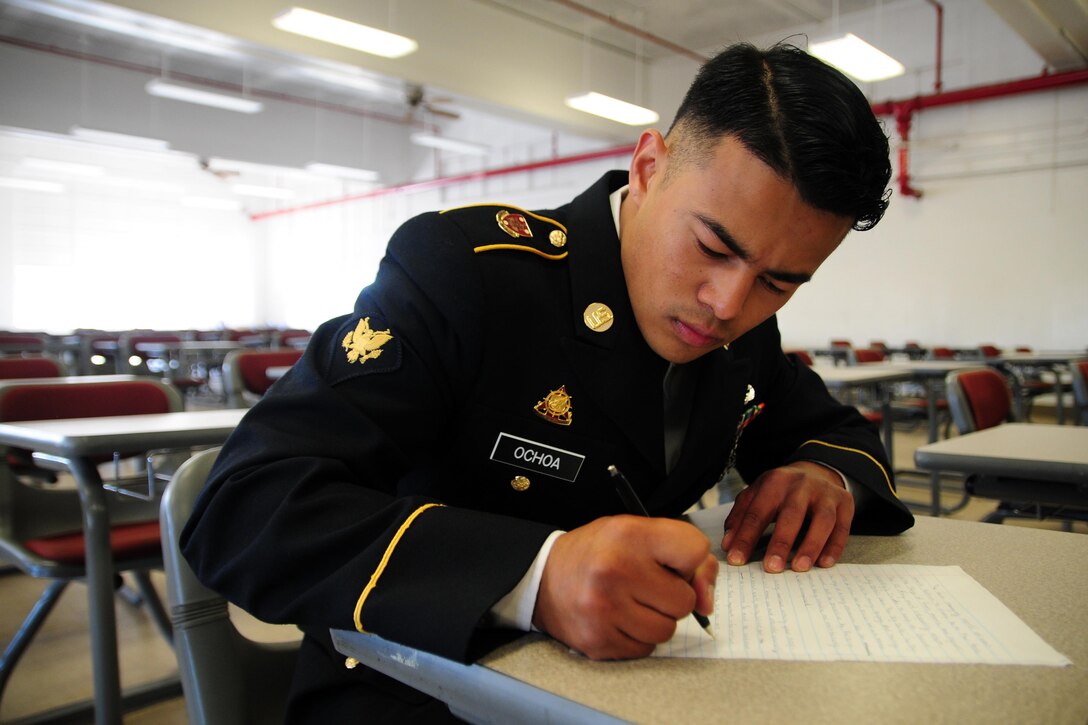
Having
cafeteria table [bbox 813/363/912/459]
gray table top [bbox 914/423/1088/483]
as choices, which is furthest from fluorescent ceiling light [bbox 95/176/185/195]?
gray table top [bbox 914/423/1088/483]

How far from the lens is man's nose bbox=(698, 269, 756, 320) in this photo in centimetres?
79

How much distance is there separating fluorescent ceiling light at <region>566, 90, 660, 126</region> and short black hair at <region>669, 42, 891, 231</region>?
21.1 ft

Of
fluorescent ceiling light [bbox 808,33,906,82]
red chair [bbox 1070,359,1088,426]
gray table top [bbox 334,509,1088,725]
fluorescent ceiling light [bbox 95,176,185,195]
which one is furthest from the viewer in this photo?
fluorescent ceiling light [bbox 95,176,185,195]

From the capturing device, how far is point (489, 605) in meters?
0.56

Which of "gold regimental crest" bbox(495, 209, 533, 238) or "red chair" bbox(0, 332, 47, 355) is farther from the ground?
"gold regimental crest" bbox(495, 209, 533, 238)

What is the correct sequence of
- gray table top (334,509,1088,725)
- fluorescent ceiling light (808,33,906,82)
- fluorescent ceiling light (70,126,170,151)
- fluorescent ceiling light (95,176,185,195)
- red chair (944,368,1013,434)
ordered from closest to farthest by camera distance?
gray table top (334,509,1088,725)
red chair (944,368,1013,434)
fluorescent ceiling light (808,33,906,82)
fluorescent ceiling light (70,126,170,151)
fluorescent ceiling light (95,176,185,195)

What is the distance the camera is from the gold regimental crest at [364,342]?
746 millimetres

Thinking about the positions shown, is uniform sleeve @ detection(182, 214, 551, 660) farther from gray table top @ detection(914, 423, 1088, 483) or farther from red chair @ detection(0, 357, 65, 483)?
red chair @ detection(0, 357, 65, 483)

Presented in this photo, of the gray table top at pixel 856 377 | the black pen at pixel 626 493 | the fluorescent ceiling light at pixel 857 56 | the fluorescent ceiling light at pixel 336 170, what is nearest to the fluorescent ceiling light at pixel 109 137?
the fluorescent ceiling light at pixel 336 170

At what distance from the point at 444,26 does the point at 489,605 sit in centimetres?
800

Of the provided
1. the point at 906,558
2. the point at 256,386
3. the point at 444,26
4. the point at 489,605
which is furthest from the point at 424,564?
the point at 444,26

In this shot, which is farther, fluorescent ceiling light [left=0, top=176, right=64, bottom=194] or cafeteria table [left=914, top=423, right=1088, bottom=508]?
fluorescent ceiling light [left=0, top=176, right=64, bottom=194]

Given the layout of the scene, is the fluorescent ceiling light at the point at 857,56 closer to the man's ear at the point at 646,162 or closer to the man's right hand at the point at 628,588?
the man's ear at the point at 646,162

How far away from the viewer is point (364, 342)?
76 cm
